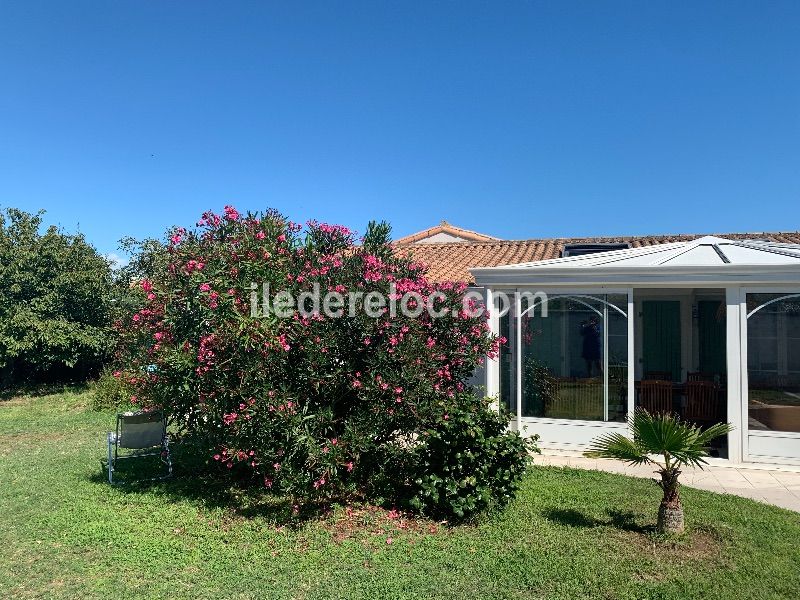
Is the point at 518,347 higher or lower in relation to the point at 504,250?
lower

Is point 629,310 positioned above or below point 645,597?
above

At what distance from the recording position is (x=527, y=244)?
63.6 ft

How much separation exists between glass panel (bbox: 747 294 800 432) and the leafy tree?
55.2ft

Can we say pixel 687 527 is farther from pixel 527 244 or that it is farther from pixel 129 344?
pixel 527 244

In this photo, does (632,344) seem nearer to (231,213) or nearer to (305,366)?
(305,366)

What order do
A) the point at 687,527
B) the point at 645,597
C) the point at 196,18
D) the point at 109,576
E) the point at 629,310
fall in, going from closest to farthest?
the point at 645,597
the point at 109,576
the point at 687,527
the point at 629,310
the point at 196,18

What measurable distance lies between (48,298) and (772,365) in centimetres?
1816

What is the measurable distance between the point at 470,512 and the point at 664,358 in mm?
8326

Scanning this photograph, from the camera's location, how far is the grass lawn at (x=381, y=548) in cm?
464

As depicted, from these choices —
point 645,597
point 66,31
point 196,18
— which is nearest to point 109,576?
point 645,597

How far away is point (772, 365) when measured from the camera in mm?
8656

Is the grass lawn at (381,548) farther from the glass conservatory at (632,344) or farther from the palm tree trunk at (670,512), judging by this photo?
the glass conservatory at (632,344)

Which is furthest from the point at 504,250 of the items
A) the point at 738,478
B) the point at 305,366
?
the point at 305,366

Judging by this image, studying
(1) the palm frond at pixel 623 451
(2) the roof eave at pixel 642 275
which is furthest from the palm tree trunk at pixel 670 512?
(2) the roof eave at pixel 642 275
